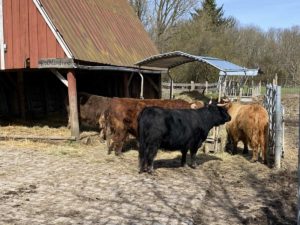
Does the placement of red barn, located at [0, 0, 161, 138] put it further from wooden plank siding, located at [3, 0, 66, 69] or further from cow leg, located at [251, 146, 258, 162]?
cow leg, located at [251, 146, 258, 162]

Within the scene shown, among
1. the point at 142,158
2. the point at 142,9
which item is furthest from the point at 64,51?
the point at 142,9

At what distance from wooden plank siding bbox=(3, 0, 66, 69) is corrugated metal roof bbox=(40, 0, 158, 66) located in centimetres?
40

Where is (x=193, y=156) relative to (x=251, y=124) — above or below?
below

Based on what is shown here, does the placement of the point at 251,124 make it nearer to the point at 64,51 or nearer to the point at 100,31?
the point at 64,51

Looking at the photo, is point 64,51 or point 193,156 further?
point 64,51

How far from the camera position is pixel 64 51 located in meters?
14.0

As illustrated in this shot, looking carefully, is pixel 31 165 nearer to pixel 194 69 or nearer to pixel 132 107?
pixel 132 107

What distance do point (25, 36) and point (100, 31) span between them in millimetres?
3611

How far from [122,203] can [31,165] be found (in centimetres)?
396

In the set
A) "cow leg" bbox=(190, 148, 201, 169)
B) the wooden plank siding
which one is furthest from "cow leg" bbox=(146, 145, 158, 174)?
the wooden plank siding

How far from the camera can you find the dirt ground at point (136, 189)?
6961mm

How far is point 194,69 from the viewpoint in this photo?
4141cm

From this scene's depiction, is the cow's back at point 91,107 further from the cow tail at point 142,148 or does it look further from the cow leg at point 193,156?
the cow tail at point 142,148

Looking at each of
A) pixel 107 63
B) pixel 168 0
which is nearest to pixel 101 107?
pixel 107 63
